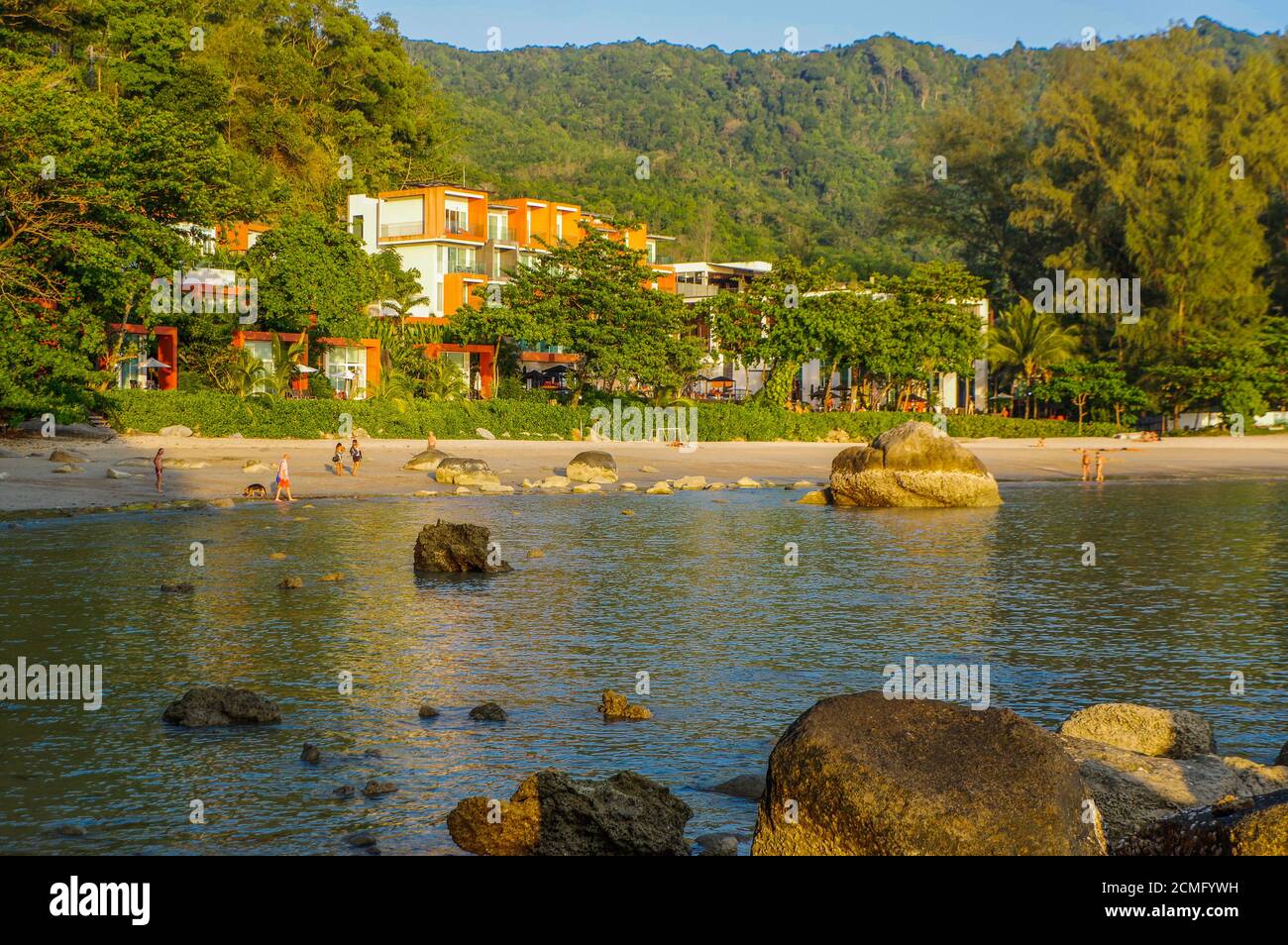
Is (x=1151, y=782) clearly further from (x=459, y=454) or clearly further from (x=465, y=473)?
(x=459, y=454)

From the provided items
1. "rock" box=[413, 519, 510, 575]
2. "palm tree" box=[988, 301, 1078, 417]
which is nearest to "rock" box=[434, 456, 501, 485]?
"rock" box=[413, 519, 510, 575]

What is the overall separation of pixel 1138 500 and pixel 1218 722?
36.7 metres

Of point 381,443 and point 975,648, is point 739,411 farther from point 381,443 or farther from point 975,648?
point 975,648

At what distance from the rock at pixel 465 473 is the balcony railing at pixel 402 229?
157 feet

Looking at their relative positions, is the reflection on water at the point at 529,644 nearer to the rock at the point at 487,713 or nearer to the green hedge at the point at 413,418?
the rock at the point at 487,713

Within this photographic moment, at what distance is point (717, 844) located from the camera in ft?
36.3

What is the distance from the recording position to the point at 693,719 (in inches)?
627

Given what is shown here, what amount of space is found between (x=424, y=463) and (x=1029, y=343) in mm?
59641

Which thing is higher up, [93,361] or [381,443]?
[93,361]

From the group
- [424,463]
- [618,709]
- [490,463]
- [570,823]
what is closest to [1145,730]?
[618,709]

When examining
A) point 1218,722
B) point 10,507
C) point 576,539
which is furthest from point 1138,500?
point 10,507

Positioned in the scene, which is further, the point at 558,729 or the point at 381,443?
the point at 381,443
